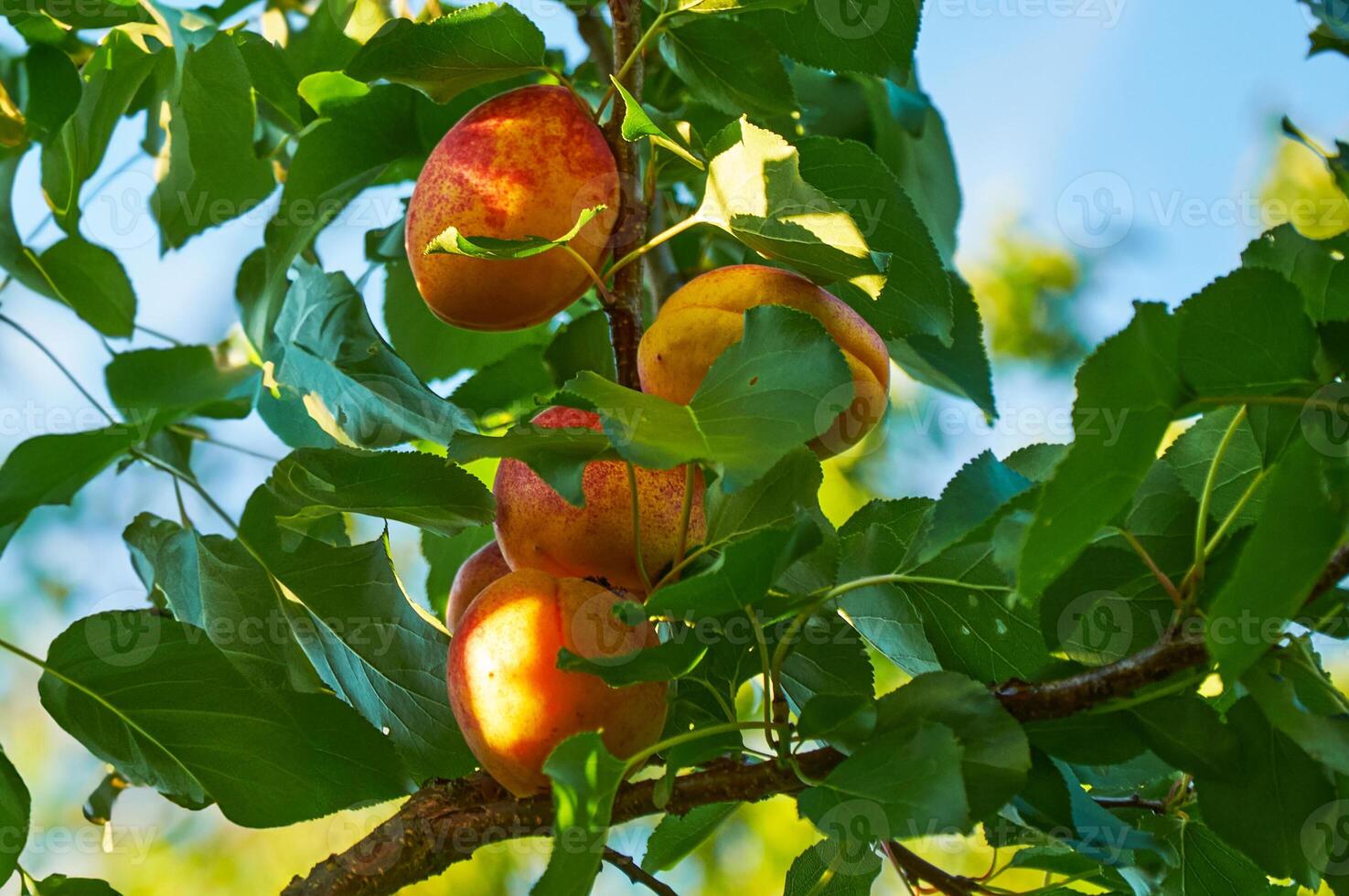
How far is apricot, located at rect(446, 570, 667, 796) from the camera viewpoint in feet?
1.73

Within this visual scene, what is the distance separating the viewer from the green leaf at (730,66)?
68cm

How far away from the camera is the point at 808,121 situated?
1005 millimetres

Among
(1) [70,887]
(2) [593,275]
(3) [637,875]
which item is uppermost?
(2) [593,275]

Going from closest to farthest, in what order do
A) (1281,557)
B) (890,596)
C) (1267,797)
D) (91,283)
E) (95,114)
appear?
(1281,557)
(1267,797)
(890,596)
(95,114)
(91,283)

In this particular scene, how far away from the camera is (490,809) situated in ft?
1.92

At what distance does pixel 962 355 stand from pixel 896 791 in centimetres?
49

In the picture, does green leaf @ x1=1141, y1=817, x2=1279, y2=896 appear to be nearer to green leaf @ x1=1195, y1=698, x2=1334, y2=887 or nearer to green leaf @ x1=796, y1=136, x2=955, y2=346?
green leaf @ x1=1195, y1=698, x2=1334, y2=887

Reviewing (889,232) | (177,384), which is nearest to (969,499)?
(889,232)

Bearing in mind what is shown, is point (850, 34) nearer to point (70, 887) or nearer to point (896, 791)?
point (896, 791)

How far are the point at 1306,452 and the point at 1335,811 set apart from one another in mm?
176

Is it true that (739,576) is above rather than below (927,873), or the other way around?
above

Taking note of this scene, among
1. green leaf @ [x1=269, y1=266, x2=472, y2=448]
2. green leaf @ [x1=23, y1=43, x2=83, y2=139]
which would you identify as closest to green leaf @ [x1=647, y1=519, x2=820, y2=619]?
green leaf @ [x1=269, y1=266, x2=472, y2=448]

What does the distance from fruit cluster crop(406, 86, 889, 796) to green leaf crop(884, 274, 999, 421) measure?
0.25m

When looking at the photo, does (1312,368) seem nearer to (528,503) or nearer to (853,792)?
(853,792)
